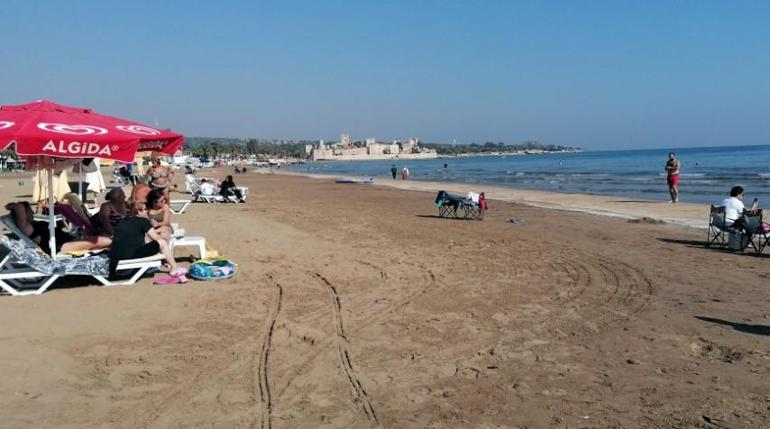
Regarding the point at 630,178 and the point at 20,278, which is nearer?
the point at 20,278

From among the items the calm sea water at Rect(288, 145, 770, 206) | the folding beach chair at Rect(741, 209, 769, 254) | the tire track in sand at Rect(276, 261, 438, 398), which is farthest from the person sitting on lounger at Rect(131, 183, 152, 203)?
the calm sea water at Rect(288, 145, 770, 206)

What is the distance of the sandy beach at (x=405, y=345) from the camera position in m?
3.57

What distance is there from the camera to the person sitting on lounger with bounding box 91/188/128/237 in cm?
769

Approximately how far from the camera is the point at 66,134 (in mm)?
5664

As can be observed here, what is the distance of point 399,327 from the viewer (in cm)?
525

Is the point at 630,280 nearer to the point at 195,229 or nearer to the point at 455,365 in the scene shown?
the point at 455,365

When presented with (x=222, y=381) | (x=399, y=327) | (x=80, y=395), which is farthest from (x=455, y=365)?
(x=80, y=395)

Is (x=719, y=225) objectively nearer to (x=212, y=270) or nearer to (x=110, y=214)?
(x=212, y=270)

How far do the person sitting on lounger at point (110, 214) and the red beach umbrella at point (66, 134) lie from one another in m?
0.97

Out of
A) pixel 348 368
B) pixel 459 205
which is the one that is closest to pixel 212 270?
pixel 348 368

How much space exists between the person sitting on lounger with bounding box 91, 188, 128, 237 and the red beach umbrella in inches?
38.0

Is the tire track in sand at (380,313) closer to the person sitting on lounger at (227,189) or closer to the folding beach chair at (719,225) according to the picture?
the folding beach chair at (719,225)

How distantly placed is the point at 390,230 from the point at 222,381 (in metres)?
8.07

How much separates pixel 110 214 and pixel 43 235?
99 centimetres
